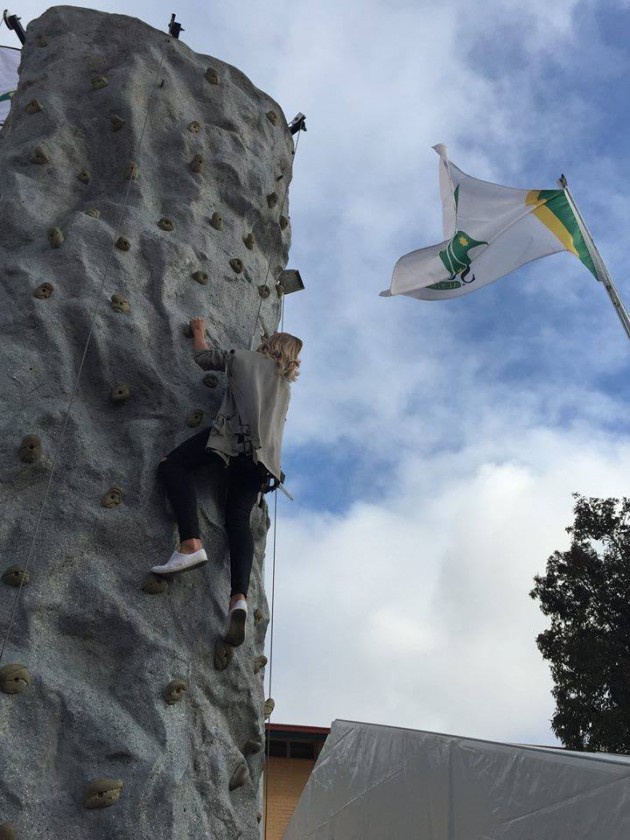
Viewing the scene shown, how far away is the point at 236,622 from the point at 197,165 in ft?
9.76

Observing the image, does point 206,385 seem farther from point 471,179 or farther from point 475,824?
point 471,179

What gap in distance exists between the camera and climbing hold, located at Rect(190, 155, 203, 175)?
16.4 ft

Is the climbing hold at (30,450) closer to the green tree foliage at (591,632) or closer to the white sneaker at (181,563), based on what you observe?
the white sneaker at (181,563)

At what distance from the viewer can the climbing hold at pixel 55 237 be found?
4.18 m

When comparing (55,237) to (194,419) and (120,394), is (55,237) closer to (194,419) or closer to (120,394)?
(120,394)

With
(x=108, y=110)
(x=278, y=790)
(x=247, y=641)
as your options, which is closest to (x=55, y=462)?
(x=247, y=641)

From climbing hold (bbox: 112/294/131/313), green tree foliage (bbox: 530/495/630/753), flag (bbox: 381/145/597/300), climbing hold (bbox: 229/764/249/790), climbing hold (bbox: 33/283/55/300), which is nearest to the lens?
climbing hold (bbox: 229/764/249/790)

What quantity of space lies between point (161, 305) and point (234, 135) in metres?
1.86

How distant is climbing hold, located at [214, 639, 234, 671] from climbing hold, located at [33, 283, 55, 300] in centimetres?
190

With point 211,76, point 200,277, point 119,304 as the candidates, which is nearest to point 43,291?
point 119,304

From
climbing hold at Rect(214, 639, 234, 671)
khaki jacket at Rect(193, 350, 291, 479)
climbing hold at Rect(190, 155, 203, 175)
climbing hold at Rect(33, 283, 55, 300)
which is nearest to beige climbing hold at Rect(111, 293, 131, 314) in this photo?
climbing hold at Rect(33, 283, 55, 300)

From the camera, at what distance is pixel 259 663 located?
379 centimetres

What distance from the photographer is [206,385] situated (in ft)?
13.4

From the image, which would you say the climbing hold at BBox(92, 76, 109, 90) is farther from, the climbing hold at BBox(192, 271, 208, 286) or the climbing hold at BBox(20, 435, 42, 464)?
the climbing hold at BBox(20, 435, 42, 464)
